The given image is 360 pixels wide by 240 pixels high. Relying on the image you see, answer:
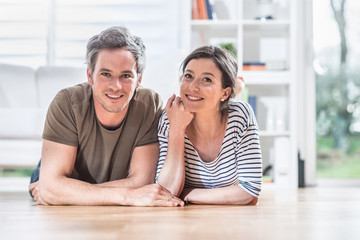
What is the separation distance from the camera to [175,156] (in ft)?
6.52

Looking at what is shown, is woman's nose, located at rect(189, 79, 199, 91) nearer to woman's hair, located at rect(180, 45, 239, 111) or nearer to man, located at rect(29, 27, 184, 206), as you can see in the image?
woman's hair, located at rect(180, 45, 239, 111)

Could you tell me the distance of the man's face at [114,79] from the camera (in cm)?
195

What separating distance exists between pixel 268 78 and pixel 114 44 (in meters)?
2.17

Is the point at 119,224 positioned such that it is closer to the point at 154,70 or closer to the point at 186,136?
the point at 186,136

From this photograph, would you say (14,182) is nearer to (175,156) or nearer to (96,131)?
(96,131)

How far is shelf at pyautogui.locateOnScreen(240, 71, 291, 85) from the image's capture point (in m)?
3.91

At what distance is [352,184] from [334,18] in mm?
1504

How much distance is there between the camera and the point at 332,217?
5.30 ft

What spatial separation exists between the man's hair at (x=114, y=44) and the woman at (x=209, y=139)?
22cm

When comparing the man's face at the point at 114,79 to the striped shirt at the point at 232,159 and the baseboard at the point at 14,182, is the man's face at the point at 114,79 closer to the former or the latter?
the striped shirt at the point at 232,159

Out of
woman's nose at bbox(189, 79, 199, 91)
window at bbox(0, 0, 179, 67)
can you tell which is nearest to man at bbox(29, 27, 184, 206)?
woman's nose at bbox(189, 79, 199, 91)

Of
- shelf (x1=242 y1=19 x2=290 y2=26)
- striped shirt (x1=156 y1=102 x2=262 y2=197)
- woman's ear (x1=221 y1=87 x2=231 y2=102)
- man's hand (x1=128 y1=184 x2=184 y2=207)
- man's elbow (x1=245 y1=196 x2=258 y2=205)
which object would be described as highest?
shelf (x1=242 y1=19 x2=290 y2=26)

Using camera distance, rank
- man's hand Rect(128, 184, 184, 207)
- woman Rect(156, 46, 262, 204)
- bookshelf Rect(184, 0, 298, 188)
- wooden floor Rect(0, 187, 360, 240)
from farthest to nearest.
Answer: bookshelf Rect(184, 0, 298, 188) < woman Rect(156, 46, 262, 204) < man's hand Rect(128, 184, 184, 207) < wooden floor Rect(0, 187, 360, 240)

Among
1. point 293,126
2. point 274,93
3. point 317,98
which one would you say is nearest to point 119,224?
point 293,126
